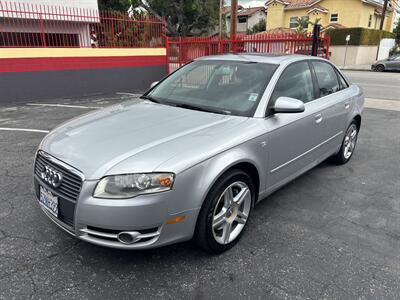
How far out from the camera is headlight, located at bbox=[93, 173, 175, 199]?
7.34 ft

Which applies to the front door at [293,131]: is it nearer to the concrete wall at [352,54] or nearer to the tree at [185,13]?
the concrete wall at [352,54]

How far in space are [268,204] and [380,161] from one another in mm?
2509

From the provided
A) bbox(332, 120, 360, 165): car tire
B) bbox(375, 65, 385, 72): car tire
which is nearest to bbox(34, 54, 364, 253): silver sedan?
bbox(332, 120, 360, 165): car tire

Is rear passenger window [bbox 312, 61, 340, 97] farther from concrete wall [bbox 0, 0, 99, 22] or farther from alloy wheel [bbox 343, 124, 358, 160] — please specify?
concrete wall [bbox 0, 0, 99, 22]

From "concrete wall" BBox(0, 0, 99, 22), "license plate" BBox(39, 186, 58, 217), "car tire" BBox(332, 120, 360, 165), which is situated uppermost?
"concrete wall" BBox(0, 0, 99, 22)

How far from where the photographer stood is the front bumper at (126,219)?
2.21 metres

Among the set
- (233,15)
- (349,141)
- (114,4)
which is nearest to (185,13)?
(114,4)

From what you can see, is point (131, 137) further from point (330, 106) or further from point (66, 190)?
point (330, 106)

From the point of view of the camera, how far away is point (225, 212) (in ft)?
9.02

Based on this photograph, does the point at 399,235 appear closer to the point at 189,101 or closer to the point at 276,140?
the point at 276,140

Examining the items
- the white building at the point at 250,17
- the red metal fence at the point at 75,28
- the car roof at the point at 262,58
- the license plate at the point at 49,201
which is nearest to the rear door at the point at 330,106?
the car roof at the point at 262,58

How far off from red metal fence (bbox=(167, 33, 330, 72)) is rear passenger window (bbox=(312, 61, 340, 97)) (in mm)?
5496

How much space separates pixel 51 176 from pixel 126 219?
77 centimetres

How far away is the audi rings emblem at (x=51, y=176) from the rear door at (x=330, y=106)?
2776 millimetres
